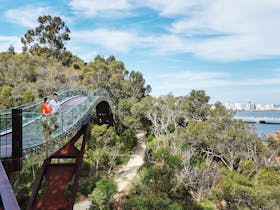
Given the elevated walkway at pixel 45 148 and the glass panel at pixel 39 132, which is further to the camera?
the glass panel at pixel 39 132

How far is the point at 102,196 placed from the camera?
11977mm

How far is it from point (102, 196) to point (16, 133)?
27.4ft

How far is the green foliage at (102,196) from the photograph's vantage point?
1191 cm

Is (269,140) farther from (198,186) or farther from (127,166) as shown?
(127,166)

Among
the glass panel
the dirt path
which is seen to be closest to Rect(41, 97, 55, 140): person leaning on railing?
the glass panel

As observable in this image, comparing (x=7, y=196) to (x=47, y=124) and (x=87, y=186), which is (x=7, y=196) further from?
(x=87, y=186)

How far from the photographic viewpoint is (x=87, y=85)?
2667 cm

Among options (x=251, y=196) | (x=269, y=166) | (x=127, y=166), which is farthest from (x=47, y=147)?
(x=269, y=166)

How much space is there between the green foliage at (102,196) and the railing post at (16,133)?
7948 millimetres

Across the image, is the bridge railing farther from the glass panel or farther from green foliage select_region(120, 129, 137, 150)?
green foliage select_region(120, 129, 137, 150)

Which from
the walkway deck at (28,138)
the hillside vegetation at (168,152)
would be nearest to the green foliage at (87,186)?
the hillside vegetation at (168,152)

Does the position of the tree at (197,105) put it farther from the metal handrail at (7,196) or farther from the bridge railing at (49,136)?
the metal handrail at (7,196)

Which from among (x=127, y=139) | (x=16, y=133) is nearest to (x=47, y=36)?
(x=127, y=139)

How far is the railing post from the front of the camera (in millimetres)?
4555
